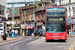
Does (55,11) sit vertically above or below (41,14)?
below

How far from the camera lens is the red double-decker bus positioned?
2178 cm

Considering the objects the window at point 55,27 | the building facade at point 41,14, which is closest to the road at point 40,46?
the window at point 55,27

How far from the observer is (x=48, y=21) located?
22000mm

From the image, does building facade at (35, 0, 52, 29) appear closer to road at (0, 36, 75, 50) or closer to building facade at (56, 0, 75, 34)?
building facade at (56, 0, 75, 34)

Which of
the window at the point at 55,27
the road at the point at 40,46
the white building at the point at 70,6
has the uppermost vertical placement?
the white building at the point at 70,6

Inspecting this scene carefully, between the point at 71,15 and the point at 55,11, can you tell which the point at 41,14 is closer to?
the point at 71,15

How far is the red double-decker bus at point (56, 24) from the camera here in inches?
858

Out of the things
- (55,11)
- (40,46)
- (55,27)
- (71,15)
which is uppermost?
(55,11)

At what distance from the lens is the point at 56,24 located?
72.5ft

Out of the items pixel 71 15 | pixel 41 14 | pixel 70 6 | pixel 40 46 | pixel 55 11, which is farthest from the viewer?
pixel 41 14

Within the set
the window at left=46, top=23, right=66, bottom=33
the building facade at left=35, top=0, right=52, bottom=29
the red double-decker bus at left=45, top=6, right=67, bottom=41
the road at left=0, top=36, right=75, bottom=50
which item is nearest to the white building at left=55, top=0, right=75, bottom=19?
the building facade at left=35, top=0, right=52, bottom=29

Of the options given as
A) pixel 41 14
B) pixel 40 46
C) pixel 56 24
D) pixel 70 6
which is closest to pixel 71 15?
pixel 70 6

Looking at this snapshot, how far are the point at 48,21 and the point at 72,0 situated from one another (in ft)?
100

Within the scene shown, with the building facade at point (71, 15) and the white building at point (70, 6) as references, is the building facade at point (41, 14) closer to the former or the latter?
the white building at point (70, 6)
